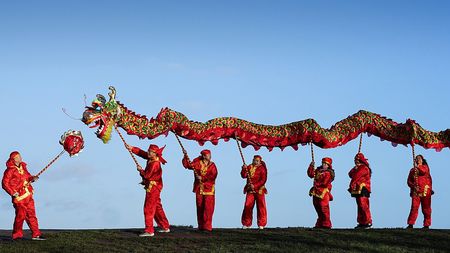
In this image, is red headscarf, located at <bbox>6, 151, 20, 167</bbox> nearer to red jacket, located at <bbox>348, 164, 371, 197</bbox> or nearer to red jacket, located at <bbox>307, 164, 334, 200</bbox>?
red jacket, located at <bbox>307, 164, 334, 200</bbox>

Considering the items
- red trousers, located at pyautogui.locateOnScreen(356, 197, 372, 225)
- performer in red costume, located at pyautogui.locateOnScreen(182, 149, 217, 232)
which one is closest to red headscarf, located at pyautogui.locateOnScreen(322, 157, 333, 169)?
red trousers, located at pyautogui.locateOnScreen(356, 197, 372, 225)

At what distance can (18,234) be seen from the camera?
2289 centimetres

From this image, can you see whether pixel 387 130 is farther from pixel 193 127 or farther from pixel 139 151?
pixel 139 151

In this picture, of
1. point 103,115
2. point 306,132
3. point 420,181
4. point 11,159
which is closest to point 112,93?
point 103,115

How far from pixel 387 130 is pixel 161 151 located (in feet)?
23.9

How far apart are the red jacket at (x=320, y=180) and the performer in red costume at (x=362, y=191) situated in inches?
26.9

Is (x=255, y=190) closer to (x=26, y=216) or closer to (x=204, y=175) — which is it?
(x=204, y=175)

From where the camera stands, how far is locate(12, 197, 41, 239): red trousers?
74.0ft

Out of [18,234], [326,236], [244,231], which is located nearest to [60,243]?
[18,234]

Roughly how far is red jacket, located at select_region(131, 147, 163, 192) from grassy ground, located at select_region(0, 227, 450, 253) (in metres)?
1.29

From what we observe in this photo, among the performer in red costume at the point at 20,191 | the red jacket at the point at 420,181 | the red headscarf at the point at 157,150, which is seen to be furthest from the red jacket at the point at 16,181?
the red jacket at the point at 420,181

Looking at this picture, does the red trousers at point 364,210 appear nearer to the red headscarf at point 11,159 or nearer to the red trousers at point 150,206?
the red trousers at point 150,206

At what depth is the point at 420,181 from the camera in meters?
26.0

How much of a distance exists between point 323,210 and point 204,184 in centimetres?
363
